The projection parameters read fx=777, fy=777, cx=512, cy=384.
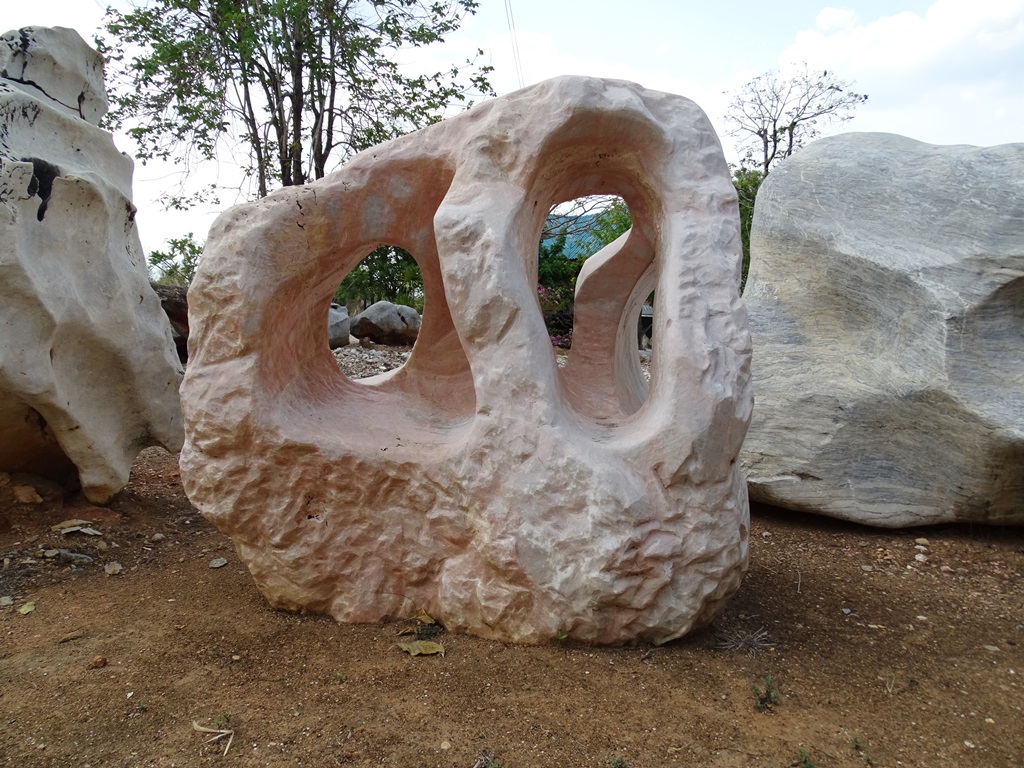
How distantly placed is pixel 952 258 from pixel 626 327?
68.5 inches

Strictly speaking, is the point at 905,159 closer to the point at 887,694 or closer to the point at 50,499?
the point at 887,694

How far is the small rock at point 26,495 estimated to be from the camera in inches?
158

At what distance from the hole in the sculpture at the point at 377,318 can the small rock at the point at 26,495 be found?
7.60 feet

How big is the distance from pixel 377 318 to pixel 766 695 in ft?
28.1

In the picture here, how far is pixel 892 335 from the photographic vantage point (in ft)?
13.9

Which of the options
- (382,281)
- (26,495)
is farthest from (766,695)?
(382,281)

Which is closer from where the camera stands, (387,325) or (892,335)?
(892,335)

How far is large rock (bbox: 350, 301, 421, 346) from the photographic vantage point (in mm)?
10344

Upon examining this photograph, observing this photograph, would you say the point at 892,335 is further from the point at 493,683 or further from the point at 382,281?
the point at 382,281

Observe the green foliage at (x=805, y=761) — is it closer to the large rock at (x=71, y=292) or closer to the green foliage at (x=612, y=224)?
the large rock at (x=71, y=292)

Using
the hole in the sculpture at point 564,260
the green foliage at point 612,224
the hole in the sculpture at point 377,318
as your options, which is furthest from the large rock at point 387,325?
the green foliage at point 612,224

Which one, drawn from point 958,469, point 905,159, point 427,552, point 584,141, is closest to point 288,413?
point 427,552

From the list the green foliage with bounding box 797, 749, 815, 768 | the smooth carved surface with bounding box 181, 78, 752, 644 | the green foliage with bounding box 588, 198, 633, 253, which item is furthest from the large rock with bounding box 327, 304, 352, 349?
the green foliage with bounding box 797, 749, 815, 768

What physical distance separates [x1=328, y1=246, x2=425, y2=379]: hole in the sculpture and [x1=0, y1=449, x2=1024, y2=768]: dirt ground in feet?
10.5
